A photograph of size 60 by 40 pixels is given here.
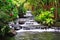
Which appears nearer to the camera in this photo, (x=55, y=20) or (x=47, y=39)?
(x=47, y=39)

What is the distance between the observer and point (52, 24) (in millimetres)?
26625

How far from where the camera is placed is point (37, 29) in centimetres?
2520

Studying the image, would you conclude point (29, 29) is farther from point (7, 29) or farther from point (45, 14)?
point (7, 29)

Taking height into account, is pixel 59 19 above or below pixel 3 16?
below

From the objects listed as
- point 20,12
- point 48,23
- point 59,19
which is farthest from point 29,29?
point 20,12

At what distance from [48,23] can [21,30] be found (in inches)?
141

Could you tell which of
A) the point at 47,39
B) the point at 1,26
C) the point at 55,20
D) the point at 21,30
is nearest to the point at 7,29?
the point at 1,26

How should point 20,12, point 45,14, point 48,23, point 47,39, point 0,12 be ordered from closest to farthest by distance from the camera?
point 0,12
point 47,39
point 48,23
point 45,14
point 20,12

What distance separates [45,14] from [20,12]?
1053 centimetres

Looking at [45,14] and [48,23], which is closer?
[48,23]

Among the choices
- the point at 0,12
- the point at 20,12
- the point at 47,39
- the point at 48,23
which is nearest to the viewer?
the point at 0,12

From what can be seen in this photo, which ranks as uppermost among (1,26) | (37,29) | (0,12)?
(0,12)

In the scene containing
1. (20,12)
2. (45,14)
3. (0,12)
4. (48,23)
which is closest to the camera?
(0,12)

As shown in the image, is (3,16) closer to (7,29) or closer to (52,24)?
(7,29)
